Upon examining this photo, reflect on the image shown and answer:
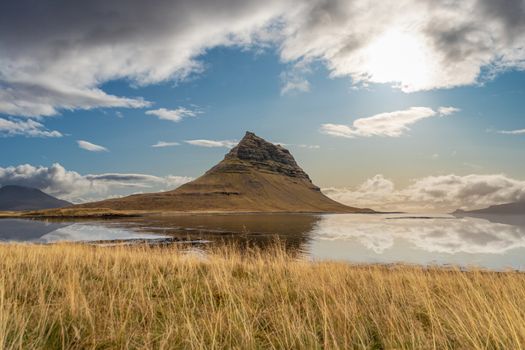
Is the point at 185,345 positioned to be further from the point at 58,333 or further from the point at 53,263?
the point at 53,263

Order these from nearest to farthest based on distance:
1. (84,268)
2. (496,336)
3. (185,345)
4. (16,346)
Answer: (16,346)
(185,345)
(496,336)
(84,268)

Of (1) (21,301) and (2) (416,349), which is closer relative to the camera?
(2) (416,349)

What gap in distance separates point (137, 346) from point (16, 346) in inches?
51.5

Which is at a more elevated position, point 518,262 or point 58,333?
point 58,333

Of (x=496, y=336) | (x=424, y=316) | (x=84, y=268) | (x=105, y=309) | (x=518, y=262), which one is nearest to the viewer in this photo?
(x=496, y=336)

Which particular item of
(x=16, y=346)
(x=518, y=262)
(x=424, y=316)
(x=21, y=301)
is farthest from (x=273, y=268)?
(x=518, y=262)

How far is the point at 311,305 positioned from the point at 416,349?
2246mm

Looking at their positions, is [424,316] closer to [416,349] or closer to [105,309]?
[416,349]

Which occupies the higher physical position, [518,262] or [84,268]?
[84,268]

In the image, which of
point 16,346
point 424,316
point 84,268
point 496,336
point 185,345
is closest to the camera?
point 16,346

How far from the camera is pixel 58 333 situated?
4.63 meters

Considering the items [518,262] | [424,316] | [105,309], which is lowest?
[518,262]

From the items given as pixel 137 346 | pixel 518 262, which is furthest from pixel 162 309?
pixel 518 262

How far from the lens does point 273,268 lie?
34.8ft
